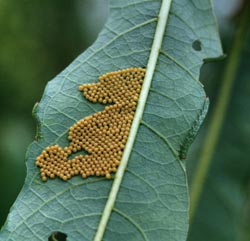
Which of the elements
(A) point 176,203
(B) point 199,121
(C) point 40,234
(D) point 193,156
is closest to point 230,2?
(D) point 193,156

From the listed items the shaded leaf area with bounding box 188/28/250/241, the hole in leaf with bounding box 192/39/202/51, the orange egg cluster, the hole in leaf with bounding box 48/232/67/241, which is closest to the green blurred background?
the shaded leaf area with bounding box 188/28/250/241

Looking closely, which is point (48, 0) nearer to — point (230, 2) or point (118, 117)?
point (230, 2)

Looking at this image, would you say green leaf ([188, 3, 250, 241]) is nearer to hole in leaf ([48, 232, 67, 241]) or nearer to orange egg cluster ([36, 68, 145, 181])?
orange egg cluster ([36, 68, 145, 181])

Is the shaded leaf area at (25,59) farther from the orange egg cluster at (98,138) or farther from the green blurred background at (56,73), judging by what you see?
the orange egg cluster at (98,138)

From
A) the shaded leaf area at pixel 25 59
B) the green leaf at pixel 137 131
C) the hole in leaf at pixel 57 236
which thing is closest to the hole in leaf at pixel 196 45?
the green leaf at pixel 137 131

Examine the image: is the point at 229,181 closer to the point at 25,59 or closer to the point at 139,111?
the point at 139,111

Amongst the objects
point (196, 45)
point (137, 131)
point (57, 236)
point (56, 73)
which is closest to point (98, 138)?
point (137, 131)
